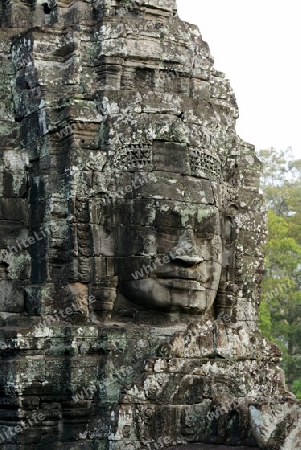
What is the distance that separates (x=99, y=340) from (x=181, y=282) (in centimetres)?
129

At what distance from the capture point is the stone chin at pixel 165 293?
15375 millimetres

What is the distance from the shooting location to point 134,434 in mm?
13711

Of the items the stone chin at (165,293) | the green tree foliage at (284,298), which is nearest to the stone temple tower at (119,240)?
the stone chin at (165,293)

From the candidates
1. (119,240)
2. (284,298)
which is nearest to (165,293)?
(119,240)

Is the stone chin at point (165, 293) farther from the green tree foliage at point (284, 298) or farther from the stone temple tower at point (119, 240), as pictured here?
the green tree foliage at point (284, 298)

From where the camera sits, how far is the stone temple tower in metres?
14.5

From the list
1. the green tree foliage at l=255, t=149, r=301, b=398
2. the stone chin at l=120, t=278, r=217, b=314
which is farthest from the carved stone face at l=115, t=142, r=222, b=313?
the green tree foliage at l=255, t=149, r=301, b=398

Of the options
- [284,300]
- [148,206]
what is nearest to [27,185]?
[148,206]

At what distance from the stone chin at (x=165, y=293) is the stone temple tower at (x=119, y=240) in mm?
18

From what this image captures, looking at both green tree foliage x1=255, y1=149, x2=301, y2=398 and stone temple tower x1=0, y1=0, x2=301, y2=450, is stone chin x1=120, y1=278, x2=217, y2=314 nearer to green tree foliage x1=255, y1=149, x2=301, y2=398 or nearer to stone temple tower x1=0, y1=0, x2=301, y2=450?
stone temple tower x1=0, y1=0, x2=301, y2=450

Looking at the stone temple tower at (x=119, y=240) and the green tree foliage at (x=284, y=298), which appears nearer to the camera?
the stone temple tower at (x=119, y=240)

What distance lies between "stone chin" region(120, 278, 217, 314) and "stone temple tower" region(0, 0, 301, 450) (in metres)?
0.02

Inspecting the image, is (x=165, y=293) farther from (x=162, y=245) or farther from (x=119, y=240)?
(x=119, y=240)

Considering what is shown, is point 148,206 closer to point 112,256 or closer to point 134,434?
point 112,256
